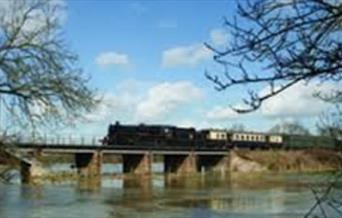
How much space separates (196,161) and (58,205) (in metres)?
62.8

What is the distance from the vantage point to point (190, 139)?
10569 cm

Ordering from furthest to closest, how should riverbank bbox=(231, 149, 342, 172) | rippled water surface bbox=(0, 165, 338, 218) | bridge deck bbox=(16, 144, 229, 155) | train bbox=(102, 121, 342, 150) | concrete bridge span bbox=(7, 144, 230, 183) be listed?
riverbank bbox=(231, 149, 342, 172) → train bbox=(102, 121, 342, 150) → concrete bridge span bbox=(7, 144, 230, 183) → bridge deck bbox=(16, 144, 229, 155) → rippled water surface bbox=(0, 165, 338, 218)

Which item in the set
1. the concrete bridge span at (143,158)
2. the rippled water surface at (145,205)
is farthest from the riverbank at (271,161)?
the rippled water surface at (145,205)

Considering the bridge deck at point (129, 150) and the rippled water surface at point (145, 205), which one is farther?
the bridge deck at point (129, 150)

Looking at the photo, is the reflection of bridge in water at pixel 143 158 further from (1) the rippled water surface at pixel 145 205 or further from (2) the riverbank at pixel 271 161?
(1) the rippled water surface at pixel 145 205

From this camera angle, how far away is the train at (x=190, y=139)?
321 ft

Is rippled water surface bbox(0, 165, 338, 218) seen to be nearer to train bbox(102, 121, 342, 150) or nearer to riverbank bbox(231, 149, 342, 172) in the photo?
train bbox(102, 121, 342, 150)

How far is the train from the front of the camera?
97.9 m

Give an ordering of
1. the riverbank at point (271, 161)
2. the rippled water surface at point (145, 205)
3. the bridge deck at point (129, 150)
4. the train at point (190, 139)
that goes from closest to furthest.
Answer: the rippled water surface at point (145, 205)
the bridge deck at point (129, 150)
the train at point (190, 139)
the riverbank at point (271, 161)

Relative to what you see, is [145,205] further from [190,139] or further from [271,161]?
[271,161]

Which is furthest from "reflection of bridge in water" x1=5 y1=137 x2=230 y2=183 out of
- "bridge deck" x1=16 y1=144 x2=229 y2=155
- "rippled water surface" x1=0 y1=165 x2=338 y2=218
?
"rippled water surface" x1=0 y1=165 x2=338 y2=218

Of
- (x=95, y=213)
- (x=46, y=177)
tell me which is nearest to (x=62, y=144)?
(x=46, y=177)

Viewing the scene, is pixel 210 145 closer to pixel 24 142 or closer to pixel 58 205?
pixel 58 205

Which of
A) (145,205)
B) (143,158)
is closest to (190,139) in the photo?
(143,158)
